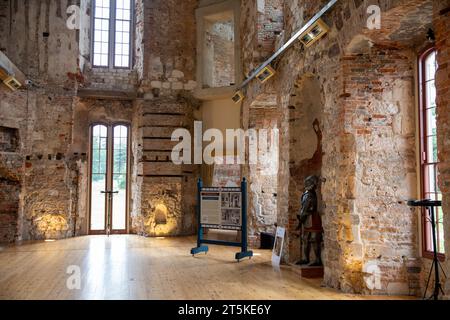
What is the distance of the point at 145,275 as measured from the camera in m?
6.62

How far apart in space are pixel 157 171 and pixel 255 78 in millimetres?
4060

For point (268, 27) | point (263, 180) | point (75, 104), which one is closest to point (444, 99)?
point (268, 27)

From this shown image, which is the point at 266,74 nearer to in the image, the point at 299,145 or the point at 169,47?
the point at 299,145

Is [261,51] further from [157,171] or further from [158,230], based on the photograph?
[158,230]

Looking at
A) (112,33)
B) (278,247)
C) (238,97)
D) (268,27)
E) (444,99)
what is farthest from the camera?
(112,33)

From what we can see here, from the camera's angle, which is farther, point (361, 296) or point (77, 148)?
point (77, 148)

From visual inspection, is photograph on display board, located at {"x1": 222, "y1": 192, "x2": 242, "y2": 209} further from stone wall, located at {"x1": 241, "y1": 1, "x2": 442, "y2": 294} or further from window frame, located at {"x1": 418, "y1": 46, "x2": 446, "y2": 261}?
window frame, located at {"x1": 418, "y1": 46, "x2": 446, "y2": 261}

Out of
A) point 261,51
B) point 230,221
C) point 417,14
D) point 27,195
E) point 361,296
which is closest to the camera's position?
point 417,14

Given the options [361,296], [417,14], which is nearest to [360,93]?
[417,14]

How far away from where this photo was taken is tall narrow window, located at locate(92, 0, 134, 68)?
12727 millimetres

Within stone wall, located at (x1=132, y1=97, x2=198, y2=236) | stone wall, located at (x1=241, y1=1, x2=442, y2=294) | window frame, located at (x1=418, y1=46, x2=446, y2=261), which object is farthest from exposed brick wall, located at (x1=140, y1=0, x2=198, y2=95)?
window frame, located at (x1=418, y1=46, x2=446, y2=261)

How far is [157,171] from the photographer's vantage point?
467 inches

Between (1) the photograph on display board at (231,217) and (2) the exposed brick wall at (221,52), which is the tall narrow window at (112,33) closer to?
(2) the exposed brick wall at (221,52)

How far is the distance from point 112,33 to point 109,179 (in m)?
4.37
